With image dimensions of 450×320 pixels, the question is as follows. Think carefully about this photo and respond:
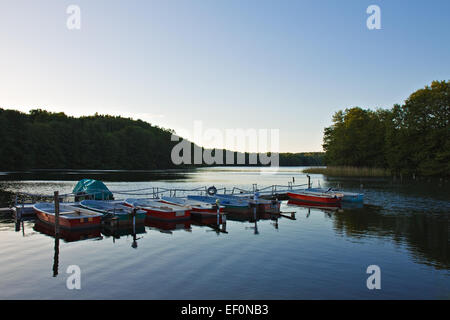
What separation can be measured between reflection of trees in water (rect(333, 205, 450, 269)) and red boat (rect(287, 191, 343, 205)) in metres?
4.10

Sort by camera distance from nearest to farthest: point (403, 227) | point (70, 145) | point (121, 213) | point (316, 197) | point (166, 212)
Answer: point (121, 213)
point (403, 227)
point (166, 212)
point (316, 197)
point (70, 145)

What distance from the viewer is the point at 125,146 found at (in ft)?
550

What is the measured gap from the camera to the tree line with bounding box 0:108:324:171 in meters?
114

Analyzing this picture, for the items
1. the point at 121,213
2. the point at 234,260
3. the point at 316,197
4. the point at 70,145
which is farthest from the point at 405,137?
the point at 70,145

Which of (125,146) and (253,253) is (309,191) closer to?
(253,253)

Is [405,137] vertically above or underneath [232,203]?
above

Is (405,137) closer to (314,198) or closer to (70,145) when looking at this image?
(314,198)

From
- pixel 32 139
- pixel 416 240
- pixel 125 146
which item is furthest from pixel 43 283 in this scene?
pixel 125 146

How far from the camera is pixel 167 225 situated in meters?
27.7

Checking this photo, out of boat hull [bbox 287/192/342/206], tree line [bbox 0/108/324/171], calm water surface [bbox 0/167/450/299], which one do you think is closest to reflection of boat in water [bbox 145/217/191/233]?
calm water surface [bbox 0/167/450/299]

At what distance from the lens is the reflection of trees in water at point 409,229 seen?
742 inches

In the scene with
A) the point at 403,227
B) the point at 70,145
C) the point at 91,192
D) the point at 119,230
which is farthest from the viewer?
the point at 70,145

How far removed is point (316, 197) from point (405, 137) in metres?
62.3

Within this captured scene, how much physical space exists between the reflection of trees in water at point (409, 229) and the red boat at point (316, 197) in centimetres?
410
